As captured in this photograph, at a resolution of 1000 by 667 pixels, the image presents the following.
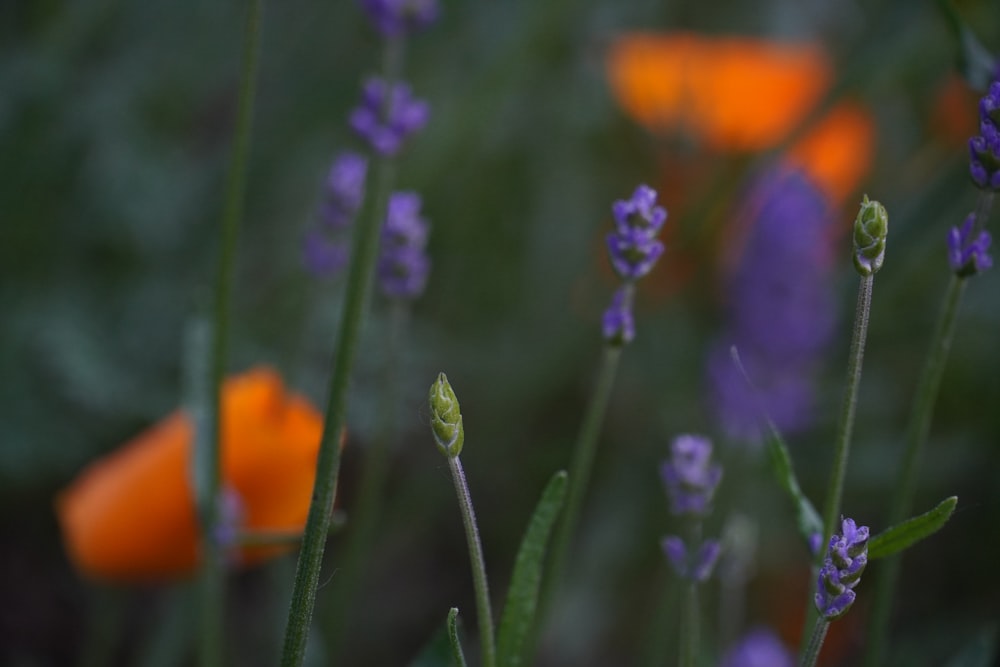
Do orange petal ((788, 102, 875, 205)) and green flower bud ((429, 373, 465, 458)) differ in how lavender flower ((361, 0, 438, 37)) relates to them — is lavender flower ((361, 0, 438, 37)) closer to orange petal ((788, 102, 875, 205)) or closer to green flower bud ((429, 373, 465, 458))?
green flower bud ((429, 373, 465, 458))

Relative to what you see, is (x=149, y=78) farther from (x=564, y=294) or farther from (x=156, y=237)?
(x=564, y=294)

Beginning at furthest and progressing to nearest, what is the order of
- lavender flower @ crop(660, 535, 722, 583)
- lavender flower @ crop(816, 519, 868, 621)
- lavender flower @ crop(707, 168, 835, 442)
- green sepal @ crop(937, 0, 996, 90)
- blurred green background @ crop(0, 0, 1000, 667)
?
blurred green background @ crop(0, 0, 1000, 667)
lavender flower @ crop(707, 168, 835, 442)
green sepal @ crop(937, 0, 996, 90)
lavender flower @ crop(660, 535, 722, 583)
lavender flower @ crop(816, 519, 868, 621)

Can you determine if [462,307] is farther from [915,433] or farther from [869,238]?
[869,238]

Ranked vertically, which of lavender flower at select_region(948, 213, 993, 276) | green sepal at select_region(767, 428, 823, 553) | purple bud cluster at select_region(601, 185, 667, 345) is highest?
purple bud cluster at select_region(601, 185, 667, 345)

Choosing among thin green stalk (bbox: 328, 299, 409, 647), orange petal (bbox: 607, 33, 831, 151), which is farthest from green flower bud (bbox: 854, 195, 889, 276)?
orange petal (bbox: 607, 33, 831, 151)

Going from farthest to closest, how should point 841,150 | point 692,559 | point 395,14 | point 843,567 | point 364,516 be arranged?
1. point 841,150
2. point 364,516
3. point 395,14
4. point 692,559
5. point 843,567

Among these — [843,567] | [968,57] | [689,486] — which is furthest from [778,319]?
[843,567]
